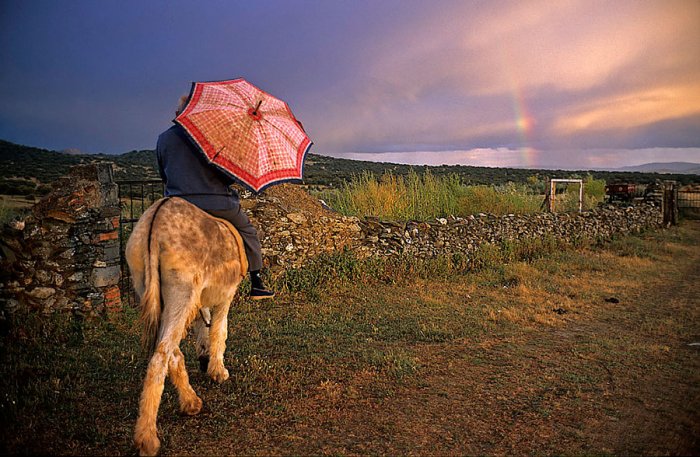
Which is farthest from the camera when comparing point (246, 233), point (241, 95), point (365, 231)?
point (365, 231)

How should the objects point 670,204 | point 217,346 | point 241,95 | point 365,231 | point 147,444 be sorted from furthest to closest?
point 670,204
point 365,231
point 217,346
point 241,95
point 147,444

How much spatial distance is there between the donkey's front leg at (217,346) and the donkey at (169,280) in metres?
0.57

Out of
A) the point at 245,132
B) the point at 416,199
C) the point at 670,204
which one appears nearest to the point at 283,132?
the point at 245,132

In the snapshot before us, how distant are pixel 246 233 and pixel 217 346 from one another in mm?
1217

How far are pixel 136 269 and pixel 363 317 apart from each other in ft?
13.8

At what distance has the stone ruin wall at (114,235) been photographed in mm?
6160

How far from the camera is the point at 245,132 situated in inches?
157

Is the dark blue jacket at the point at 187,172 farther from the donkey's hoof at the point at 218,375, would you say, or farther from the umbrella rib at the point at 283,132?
the donkey's hoof at the point at 218,375

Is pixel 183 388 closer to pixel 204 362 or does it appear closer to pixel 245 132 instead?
pixel 204 362

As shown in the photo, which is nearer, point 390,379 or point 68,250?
point 390,379

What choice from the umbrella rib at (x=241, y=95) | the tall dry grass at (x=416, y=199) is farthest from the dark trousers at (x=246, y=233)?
the tall dry grass at (x=416, y=199)

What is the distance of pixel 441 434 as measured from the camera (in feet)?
12.8

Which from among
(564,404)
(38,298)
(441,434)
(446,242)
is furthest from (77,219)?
(446,242)

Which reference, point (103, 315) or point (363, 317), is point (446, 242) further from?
point (103, 315)
